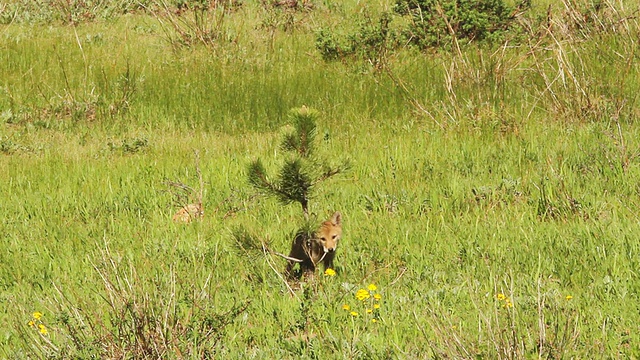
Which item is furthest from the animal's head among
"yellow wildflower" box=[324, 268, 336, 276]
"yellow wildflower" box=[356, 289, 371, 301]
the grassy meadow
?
"yellow wildflower" box=[356, 289, 371, 301]

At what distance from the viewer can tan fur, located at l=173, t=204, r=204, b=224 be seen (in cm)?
707

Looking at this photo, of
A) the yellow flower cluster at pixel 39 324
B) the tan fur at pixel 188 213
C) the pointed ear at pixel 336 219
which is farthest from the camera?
the tan fur at pixel 188 213

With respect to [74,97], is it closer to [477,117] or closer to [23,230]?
[23,230]

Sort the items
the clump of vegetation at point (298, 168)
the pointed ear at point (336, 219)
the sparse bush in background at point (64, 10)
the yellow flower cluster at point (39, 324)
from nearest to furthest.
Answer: the yellow flower cluster at point (39, 324), the clump of vegetation at point (298, 168), the pointed ear at point (336, 219), the sparse bush in background at point (64, 10)

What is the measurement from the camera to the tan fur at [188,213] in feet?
23.2

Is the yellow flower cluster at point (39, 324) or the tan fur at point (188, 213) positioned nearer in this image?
the yellow flower cluster at point (39, 324)

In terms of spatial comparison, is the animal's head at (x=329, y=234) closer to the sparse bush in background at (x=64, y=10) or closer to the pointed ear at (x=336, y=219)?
the pointed ear at (x=336, y=219)

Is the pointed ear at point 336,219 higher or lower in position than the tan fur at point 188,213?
higher

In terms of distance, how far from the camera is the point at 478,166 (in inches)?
308

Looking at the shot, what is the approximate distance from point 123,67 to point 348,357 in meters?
7.90

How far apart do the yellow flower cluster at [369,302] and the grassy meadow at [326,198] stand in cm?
4

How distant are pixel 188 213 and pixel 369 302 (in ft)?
7.82

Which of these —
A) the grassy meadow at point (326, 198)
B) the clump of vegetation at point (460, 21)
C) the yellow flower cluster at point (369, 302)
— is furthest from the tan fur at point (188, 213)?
the clump of vegetation at point (460, 21)

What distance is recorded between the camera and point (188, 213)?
281 inches
